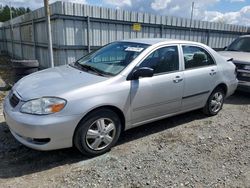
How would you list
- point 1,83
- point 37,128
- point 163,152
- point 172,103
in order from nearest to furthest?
point 37,128 → point 163,152 → point 172,103 → point 1,83

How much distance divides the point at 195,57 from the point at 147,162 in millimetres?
2289

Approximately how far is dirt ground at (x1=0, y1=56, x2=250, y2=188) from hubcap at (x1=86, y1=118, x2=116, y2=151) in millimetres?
194

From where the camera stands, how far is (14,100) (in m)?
3.20

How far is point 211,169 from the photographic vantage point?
3162 mm

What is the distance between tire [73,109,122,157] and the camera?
3096 mm

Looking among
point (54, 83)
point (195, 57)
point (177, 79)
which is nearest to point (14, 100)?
point (54, 83)

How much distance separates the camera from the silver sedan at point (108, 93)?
2.91 metres

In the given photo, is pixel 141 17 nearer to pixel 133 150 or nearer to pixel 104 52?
pixel 104 52

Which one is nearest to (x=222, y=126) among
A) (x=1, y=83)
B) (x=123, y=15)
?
(x=123, y=15)

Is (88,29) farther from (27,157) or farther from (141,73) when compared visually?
(27,157)

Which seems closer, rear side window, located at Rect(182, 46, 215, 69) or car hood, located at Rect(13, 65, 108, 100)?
car hood, located at Rect(13, 65, 108, 100)

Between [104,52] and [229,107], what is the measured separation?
3.48m

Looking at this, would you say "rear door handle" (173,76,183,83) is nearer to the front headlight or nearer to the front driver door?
the front driver door

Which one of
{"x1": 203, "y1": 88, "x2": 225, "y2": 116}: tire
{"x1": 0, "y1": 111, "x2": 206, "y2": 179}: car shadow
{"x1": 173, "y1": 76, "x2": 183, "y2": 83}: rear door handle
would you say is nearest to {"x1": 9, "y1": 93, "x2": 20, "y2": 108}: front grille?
{"x1": 0, "y1": 111, "x2": 206, "y2": 179}: car shadow
